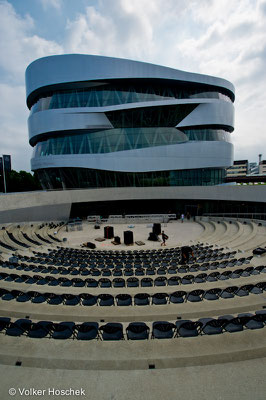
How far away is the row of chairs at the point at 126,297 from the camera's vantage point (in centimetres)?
952

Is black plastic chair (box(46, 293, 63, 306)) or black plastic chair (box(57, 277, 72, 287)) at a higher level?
black plastic chair (box(46, 293, 63, 306))

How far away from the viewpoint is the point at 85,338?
6840 mm

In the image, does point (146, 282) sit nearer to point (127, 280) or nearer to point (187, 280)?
point (127, 280)

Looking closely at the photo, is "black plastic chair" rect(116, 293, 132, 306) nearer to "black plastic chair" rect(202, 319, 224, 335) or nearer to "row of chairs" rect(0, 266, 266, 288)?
"row of chairs" rect(0, 266, 266, 288)

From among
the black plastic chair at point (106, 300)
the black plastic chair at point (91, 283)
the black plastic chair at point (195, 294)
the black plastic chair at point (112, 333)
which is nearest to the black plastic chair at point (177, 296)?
the black plastic chair at point (195, 294)

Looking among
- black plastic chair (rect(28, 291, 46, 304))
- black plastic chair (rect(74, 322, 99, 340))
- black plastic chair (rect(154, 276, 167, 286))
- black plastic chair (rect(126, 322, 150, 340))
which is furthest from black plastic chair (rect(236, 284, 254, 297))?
black plastic chair (rect(28, 291, 46, 304))

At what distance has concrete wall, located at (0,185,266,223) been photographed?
3033 centimetres

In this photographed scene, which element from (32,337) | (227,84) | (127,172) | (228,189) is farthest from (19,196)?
(227,84)

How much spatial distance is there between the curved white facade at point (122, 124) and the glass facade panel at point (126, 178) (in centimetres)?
22

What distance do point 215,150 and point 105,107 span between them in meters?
25.4

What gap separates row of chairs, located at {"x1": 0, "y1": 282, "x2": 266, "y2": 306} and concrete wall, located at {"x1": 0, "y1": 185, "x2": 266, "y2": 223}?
2218cm

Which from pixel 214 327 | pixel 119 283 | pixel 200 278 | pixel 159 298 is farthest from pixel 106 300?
pixel 200 278

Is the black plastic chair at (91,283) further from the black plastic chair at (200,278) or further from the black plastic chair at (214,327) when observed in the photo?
the black plastic chair at (214,327)

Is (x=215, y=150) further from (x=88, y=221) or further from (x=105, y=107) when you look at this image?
(x=88, y=221)
